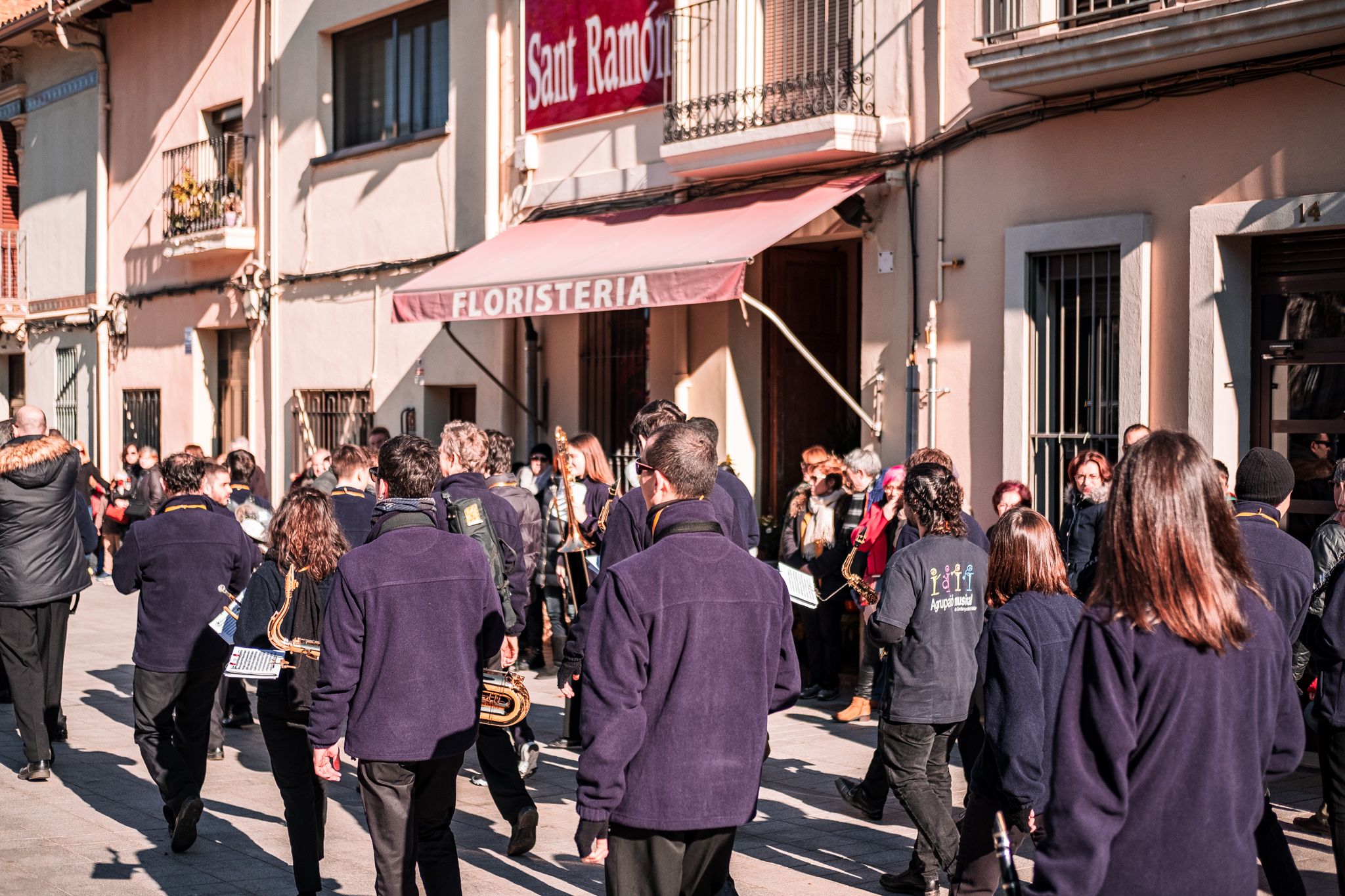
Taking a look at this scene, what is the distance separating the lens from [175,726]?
7.39 meters

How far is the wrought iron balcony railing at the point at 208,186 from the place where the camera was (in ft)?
63.6

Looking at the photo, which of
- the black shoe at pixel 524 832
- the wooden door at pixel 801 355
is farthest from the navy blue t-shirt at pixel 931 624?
the wooden door at pixel 801 355

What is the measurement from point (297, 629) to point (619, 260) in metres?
6.76

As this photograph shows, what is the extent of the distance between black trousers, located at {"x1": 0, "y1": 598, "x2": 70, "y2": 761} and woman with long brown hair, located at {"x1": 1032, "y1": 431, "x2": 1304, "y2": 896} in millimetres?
6709

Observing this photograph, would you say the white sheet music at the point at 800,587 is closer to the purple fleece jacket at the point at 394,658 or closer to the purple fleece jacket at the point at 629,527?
the purple fleece jacket at the point at 629,527

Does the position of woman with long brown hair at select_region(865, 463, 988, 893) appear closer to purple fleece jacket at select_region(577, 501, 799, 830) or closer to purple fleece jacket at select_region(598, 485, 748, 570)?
purple fleece jacket at select_region(598, 485, 748, 570)

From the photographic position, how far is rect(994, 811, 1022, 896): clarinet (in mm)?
3275

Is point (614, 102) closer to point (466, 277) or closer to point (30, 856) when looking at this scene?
point (466, 277)

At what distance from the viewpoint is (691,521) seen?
14.1 ft

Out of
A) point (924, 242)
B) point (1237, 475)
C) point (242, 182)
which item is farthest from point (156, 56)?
point (1237, 475)

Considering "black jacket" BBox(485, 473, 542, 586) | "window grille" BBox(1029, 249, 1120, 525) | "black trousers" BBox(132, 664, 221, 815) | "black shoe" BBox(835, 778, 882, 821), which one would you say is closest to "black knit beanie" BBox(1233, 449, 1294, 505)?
"black shoe" BBox(835, 778, 882, 821)

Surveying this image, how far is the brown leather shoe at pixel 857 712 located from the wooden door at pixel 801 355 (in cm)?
321

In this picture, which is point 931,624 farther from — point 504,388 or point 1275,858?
point 504,388

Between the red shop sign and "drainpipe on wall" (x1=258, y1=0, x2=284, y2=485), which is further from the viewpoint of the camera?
"drainpipe on wall" (x1=258, y1=0, x2=284, y2=485)
